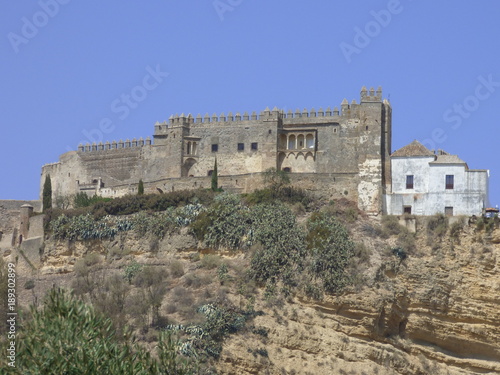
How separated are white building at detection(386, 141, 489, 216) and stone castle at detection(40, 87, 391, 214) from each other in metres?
0.80

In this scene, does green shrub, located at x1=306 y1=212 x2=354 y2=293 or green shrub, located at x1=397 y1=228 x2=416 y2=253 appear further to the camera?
green shrub, located at x1=397 y1=228 x2=416 y2=253

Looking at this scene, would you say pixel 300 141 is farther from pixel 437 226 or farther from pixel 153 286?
pixel 153 286

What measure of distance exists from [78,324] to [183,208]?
24.1 m

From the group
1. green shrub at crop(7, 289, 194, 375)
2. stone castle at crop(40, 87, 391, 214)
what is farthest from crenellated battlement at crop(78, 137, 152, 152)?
green shrub at crop(7, 289, 194, 375)

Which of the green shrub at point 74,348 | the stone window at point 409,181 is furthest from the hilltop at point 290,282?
the green shrub at point 74,348

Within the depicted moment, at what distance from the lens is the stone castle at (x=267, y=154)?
5225cm

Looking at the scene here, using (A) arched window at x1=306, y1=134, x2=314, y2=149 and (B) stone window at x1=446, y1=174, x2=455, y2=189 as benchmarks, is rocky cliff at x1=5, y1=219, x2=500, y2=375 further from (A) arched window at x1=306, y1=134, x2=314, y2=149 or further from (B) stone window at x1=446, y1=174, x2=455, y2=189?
(A) arched window at x1=306, y1=134, x2=314, y2=149

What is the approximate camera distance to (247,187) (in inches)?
2096

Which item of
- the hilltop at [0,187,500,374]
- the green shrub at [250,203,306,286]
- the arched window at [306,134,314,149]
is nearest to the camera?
the hilltop at [0,187,500,374]

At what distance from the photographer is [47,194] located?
57406 mm

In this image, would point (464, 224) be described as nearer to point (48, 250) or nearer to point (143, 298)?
point (143, 298)

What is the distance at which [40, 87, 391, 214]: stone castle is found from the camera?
171 feet

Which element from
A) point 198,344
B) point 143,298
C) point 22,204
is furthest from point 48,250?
point 198,344

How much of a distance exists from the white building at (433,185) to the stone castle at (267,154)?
31.7 inches
